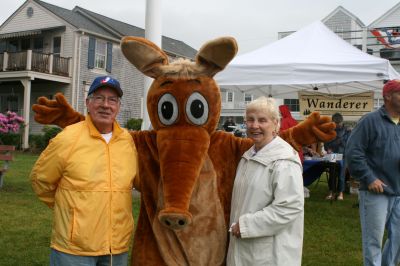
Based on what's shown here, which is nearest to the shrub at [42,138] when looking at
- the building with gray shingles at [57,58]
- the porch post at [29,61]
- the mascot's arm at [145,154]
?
the building with gray shingles at [57,58]

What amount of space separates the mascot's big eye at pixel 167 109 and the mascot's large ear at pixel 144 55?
185 millimetres

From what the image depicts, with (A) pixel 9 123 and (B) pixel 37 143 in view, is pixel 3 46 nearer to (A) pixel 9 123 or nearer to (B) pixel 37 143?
(B) pixel 37 143

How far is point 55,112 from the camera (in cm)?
309

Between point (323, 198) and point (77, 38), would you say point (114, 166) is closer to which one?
point (323, 198)

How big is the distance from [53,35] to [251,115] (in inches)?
871

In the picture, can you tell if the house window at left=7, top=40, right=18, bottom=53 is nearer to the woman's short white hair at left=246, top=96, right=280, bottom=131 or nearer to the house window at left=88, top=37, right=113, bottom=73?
the house window at left=88, top=37, right=113, bottom=73

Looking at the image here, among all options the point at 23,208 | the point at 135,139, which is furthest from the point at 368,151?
the point at 23,208

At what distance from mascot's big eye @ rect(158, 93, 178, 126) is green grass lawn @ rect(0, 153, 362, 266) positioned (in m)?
2.85

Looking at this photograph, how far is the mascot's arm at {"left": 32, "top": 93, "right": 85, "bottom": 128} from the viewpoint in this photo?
3055mm

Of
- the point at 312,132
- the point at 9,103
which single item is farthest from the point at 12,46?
the point at 312,132

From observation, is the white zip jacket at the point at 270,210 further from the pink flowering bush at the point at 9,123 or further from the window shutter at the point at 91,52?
the window shutter at the point at 91,52

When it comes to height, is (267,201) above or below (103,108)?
below

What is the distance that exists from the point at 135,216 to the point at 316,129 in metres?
4.22

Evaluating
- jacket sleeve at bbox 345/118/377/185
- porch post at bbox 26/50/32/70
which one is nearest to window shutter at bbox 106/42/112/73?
porch post at bbox 26/50/32/70
